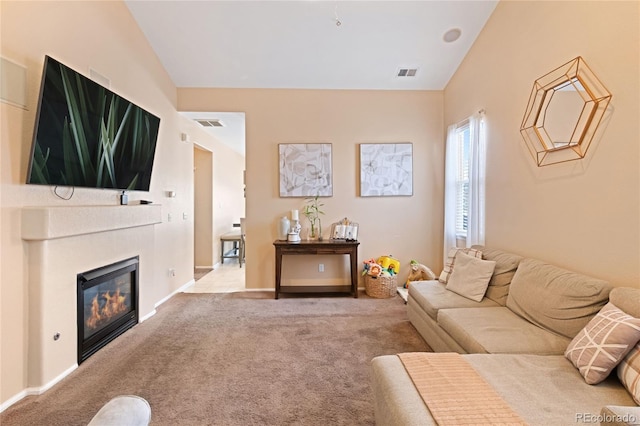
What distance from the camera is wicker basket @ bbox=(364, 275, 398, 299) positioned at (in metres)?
4.05

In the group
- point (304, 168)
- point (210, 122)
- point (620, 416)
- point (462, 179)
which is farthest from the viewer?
point (210, 122)

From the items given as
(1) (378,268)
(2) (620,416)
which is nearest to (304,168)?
(1) (378,268)

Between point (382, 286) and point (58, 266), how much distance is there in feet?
11.4

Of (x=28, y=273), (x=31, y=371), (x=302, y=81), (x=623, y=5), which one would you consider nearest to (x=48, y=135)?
(x=28, y=273)

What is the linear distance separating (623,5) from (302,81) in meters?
3.28

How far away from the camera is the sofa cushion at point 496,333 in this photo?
1.79 metres

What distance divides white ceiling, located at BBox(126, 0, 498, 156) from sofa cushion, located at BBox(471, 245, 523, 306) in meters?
2.70

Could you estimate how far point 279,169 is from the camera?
4.36 metres

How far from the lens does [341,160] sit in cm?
440

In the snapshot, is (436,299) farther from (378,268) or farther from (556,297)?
(378,268)

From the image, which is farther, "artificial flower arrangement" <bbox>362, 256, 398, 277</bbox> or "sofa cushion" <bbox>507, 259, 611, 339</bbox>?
"artificial flower arrangement" <bbox>362, 256, 398, 277</bbox>

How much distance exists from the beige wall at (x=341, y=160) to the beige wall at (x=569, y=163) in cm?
102

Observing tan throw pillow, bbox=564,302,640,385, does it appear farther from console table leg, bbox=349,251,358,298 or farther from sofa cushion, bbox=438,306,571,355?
console table leg, bbox=349,251,358,298

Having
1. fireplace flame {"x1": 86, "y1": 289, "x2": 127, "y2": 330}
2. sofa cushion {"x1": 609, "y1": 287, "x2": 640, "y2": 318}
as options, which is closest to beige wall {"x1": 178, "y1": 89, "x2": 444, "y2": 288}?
fireplace flame {"x1": 86, "y1": 289, "x2": 127, "y2": 330}
